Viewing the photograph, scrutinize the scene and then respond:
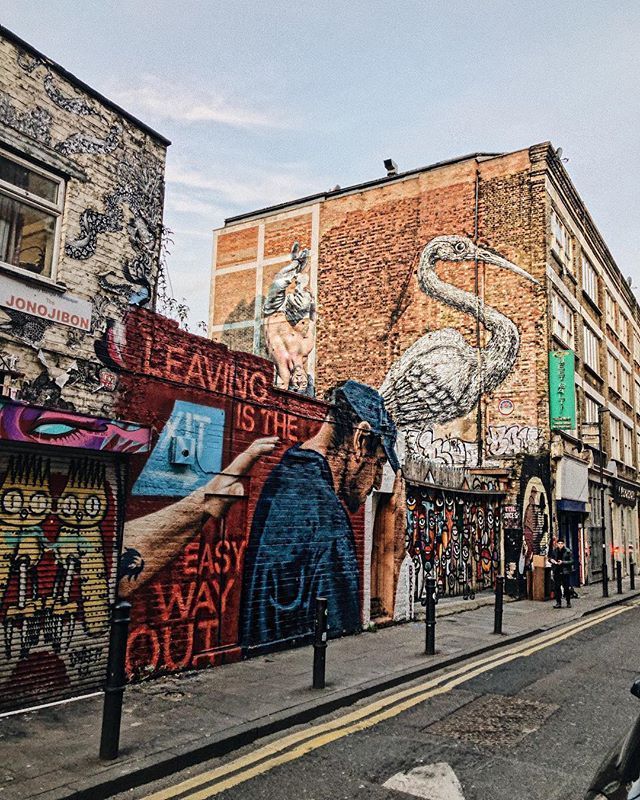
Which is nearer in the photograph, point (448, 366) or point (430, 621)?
point (430, 621)

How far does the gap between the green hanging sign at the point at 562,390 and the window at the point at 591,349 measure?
19.0 ft

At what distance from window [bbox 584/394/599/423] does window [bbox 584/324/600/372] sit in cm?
135

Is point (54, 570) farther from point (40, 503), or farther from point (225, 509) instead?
point (225, 509)

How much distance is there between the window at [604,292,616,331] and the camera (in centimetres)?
3110

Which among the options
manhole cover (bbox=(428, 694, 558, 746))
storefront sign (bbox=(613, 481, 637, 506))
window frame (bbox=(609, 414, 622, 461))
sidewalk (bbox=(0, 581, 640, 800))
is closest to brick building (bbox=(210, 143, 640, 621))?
storefront sign (bbox=(613, 481, 637, 506))

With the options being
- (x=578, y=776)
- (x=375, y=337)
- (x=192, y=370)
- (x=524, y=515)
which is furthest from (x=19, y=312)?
(x=375, y=337)

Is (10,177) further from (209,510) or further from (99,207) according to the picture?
(209,510)

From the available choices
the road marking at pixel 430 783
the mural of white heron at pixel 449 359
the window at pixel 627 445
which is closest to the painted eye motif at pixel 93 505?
the road marking at pixel 430 783

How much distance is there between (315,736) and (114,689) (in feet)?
6.63

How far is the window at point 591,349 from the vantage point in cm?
2702

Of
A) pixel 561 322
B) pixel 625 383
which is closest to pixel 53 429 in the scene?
pixel 561 322

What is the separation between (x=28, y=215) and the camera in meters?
7.21

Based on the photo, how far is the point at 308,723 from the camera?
6.66 metres

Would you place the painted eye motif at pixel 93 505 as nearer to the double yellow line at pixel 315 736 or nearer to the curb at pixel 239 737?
the curb at pixel 239 737
